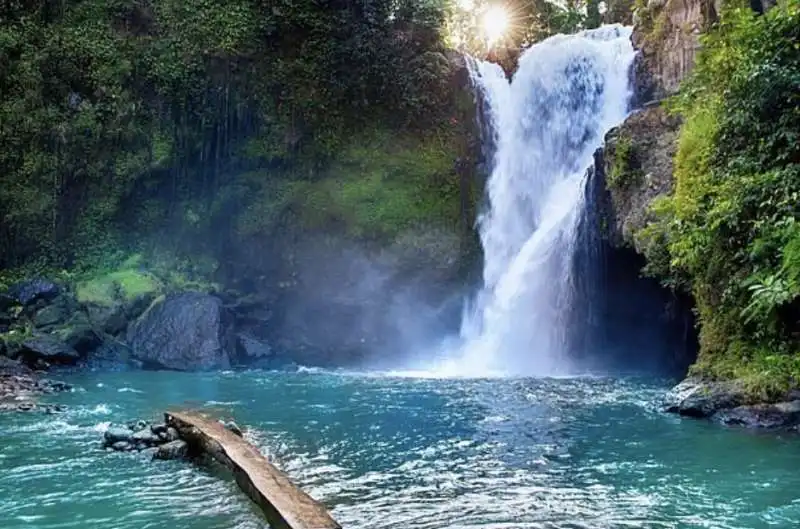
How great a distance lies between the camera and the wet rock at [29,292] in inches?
755

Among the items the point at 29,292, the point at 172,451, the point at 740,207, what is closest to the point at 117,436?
the point at 172,451

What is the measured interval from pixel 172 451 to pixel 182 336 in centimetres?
1112

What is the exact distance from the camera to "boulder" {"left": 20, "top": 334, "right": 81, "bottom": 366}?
17.1 metres

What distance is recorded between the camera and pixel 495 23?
1249 inches

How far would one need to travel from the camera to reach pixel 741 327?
1112 cm

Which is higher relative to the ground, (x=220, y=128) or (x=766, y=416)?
(x=220, y=128)

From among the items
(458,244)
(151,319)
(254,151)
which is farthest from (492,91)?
(151,319)

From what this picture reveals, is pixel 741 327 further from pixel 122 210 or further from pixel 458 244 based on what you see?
pixel 122 210

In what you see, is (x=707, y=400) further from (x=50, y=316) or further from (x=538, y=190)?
(x=50, y=316)

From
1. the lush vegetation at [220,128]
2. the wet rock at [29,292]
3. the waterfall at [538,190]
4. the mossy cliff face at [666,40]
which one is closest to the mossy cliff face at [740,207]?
the mossy cliff face at [666,40]

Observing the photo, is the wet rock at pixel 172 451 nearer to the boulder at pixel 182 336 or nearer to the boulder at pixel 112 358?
the boulder at pixel 182 336

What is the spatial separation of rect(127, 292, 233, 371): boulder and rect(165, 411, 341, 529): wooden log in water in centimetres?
963

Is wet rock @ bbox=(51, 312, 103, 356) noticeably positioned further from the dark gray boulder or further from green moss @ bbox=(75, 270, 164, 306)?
the dark gray boulder

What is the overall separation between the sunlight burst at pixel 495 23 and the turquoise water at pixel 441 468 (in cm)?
2006
